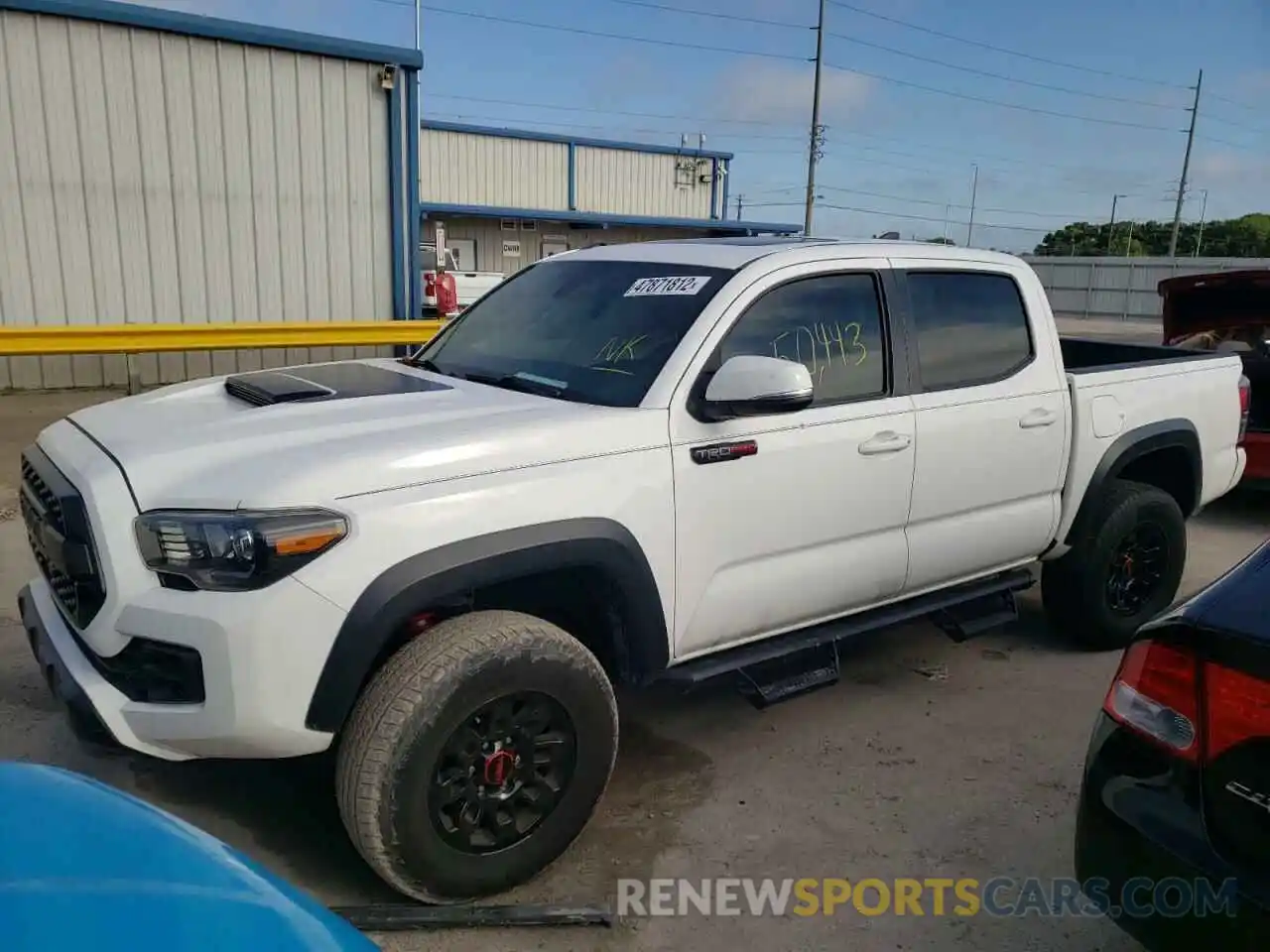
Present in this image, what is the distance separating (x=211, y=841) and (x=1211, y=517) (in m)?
Answer: 8.09

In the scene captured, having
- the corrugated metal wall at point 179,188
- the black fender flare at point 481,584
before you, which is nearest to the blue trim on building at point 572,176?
the corrugated metal wall at point 179,188

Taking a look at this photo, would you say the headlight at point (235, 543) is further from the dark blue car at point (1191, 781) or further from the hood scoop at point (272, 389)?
the dark blue car at point (1191, 781)

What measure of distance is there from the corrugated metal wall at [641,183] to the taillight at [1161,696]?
1067 inches

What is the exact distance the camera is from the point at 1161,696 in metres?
2.15

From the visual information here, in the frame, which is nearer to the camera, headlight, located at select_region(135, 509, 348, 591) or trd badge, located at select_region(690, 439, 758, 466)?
headlight, located at select_region(135, 509, 348, 591)

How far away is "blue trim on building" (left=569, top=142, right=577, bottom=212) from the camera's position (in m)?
27.4

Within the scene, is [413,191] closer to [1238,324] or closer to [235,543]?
[1238,324]

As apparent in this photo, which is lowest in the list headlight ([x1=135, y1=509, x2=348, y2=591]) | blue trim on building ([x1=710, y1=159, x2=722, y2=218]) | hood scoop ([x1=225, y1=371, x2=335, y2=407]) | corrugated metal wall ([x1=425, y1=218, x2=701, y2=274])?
headlight ([x1=135, y1=509, x2=348, y2=591])

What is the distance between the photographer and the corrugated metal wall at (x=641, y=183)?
28047 mm

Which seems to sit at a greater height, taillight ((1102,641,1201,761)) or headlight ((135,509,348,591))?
headlight ((135,509,348,591))

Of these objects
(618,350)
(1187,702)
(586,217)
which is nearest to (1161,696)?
(1187,702)

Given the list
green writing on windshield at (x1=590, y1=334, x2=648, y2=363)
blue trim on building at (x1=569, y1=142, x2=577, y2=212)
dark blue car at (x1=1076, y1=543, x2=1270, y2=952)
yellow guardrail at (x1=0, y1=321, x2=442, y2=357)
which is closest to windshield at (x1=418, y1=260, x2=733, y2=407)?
green writing on windshield at (x1=590, y1=334, x2=648, y2=363)

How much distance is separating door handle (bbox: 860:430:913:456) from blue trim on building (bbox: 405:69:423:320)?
28.0ft

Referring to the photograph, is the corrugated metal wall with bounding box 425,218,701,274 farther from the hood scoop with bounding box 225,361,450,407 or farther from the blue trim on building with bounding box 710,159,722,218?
the hood scoop with bounding box 225,361,450,407
